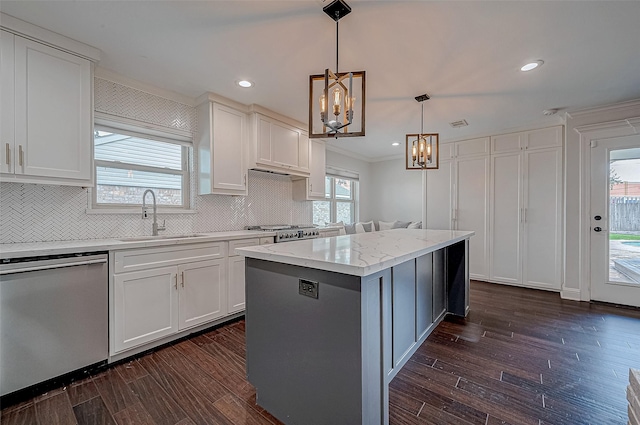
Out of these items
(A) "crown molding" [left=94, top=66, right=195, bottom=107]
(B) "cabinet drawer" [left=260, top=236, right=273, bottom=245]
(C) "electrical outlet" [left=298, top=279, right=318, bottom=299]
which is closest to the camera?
(C) "electrical outlet" [left=298, top=279, right=318, bottom=299]

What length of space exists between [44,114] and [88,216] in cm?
87

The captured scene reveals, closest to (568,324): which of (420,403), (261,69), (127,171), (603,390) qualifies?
(603,390)

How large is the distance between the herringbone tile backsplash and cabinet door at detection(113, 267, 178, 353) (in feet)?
2.18

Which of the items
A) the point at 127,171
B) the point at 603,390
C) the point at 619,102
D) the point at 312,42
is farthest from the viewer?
the point at 619,102

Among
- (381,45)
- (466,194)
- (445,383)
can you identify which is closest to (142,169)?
(381,45)

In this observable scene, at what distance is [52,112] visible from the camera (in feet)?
6.65

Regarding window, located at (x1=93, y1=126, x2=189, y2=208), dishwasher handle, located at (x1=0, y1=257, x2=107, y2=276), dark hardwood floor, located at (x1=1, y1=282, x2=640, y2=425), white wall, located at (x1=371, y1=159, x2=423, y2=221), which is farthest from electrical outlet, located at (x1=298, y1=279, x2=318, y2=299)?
white wall, located at (x1=371, y1=159, x2=423, y2=221)

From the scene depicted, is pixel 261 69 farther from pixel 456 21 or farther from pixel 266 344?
pixel 266 344

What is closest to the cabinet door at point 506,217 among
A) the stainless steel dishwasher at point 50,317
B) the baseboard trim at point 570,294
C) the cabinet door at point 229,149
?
the baseboard trim at point 570,294

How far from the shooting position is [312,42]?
2098 millimetres

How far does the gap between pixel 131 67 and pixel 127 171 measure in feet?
3.21

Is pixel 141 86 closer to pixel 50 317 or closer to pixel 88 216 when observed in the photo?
pixel 88 216

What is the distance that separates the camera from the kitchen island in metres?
1.25

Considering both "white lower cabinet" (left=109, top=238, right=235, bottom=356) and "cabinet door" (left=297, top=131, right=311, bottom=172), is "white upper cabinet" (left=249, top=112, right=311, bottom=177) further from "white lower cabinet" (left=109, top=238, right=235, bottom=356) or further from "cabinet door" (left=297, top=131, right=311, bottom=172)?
"white lower cabinet" (left=109, top=238, right=235, bottom=356)
